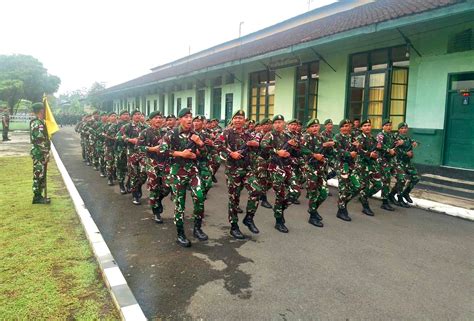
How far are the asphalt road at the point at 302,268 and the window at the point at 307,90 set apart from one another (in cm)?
722

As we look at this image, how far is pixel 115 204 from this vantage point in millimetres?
7625

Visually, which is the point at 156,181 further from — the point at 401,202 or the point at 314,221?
the point at 401,202

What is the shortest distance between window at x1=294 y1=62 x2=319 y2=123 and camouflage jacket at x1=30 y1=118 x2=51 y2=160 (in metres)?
9.23

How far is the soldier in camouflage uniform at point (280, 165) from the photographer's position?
5.72 m

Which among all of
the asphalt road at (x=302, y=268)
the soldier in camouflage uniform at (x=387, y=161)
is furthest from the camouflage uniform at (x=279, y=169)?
the soldier in camouflage uniform at (x=387, y=161)

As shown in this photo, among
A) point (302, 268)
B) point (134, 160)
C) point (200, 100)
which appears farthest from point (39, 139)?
point (200, 100)

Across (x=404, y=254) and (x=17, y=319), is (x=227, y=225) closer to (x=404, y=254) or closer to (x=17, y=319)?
(x=404, y=254)

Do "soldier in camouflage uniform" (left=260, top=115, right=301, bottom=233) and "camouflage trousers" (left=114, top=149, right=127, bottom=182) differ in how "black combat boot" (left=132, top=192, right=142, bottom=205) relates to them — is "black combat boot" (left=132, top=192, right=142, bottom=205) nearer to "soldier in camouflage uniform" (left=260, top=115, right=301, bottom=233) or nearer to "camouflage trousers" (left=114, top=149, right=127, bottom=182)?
"camouflage trousers" (left=114, top=149, right=127, bottom=182)

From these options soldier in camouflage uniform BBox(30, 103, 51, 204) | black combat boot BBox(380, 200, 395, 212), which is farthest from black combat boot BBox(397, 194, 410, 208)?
soldier in camouflage uniform BBox(30, 103, 51, 204)

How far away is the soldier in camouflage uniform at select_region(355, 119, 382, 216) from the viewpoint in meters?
6.92

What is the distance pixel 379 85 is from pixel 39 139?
9.22m

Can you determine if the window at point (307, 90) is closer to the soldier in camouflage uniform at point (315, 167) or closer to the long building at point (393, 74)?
the long building at point (393, 74)

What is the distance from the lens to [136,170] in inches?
299

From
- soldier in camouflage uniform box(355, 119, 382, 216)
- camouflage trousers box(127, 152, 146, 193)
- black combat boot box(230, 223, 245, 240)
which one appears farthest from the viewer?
camouflage trousers box(127, 152, 146, 193)
